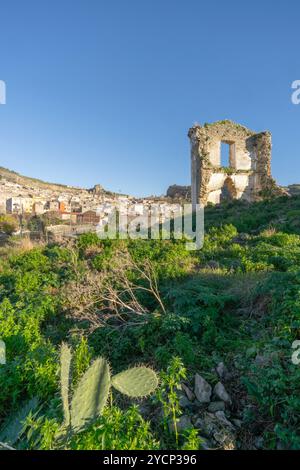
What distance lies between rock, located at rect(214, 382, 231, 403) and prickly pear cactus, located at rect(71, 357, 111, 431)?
3.47 ft

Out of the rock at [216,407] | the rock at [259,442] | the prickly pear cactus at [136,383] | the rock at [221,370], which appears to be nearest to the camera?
the rock at [259,442]

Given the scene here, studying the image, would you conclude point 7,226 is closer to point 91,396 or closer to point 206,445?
point 91,396

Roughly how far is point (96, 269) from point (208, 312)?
327 cm

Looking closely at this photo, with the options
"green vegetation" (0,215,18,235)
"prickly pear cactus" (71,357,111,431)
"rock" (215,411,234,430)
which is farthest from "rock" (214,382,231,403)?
"green vegetation" (0,215,18,235)

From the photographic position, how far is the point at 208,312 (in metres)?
3.83

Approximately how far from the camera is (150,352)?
3490mm

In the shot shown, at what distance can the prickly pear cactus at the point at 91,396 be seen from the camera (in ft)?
6.82

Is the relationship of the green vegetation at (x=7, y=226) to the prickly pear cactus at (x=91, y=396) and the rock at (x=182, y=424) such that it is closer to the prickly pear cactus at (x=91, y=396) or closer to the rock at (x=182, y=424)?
the prickly pear cactus at (x=91, y=396)

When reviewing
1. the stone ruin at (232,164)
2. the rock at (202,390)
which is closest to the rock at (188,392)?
the rock at (202,390)

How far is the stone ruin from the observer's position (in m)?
18.7

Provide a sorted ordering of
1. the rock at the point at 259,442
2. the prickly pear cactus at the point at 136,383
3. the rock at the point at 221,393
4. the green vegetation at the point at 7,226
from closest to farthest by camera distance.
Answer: the rock at the point at 259,442 < the prickly pear cactus at the point at 136,383 < the rock at the point at 221,393 < the green vegetation at the point at 7,226

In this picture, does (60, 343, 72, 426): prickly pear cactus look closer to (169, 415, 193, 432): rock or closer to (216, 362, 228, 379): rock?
(169, 415, 193, 432): rock

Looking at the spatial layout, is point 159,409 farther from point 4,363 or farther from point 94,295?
point 94,295

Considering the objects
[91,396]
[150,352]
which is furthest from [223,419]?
[150,352]
